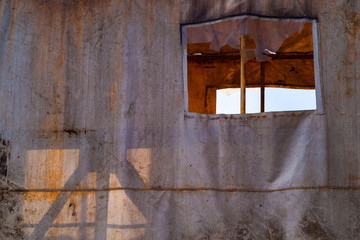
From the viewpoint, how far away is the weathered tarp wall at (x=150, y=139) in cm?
442

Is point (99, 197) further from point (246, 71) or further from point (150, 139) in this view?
point (246, 71)

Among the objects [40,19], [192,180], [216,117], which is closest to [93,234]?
[192,180]

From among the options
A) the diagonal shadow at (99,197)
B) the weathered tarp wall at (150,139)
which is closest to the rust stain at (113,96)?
the weathered tarp wall at (150,139)

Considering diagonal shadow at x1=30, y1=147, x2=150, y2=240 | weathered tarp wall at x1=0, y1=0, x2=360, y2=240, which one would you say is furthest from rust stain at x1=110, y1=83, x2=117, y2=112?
diagonal shadow at x1=30, y1=147, x2=150, y2=240

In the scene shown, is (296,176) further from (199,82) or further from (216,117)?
(199,82)

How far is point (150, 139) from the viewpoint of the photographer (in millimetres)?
4711

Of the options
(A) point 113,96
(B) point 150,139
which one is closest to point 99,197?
(B) point 150,139

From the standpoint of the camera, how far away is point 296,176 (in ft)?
14.5

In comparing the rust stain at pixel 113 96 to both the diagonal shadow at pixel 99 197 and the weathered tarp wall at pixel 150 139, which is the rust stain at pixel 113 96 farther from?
the diagonal shadow at pixel 99 197

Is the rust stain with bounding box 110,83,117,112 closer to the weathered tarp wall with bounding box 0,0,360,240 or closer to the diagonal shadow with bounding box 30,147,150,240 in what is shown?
the weathered tarp wall with bounding box 0,0,360,240

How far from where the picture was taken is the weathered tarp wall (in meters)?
4.42

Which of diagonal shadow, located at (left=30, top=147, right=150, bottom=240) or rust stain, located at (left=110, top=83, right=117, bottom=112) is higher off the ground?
rust stain, located at (left=110, top=83, right=117, bottom=112)

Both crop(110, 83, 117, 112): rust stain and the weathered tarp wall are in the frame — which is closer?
the weathered tarp wall

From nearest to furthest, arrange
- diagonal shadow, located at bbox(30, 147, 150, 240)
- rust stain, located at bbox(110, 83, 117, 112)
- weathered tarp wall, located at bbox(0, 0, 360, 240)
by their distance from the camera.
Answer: weathered tarp wall, located at bbox(0, 0, 360, 240), diagonal shadow, located at bbox(30, 147, 150, 240), rust stain, located at bbox(110, 83, 117, 112)
